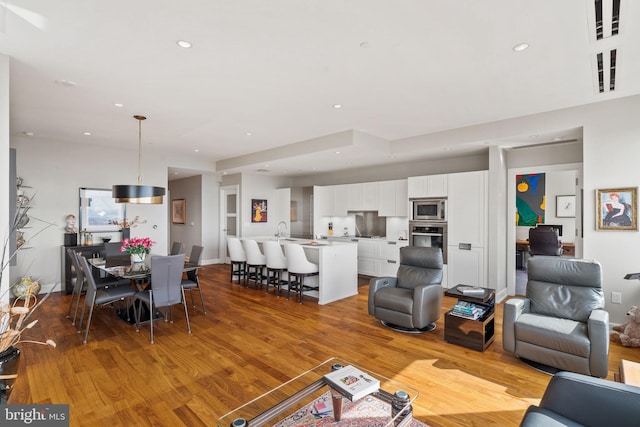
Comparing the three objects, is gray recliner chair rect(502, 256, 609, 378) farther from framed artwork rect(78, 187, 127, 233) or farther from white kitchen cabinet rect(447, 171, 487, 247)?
framed artwork rect(78, 187, 127, 233)

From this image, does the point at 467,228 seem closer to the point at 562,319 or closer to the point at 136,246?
the point at 562,319

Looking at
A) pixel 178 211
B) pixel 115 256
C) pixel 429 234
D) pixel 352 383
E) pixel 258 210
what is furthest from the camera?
pixel 178 211

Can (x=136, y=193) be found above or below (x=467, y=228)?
above

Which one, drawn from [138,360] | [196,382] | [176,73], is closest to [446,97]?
[176,73]

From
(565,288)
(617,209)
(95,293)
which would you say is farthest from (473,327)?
(95,293)

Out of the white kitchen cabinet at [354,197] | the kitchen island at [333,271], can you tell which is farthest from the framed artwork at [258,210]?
the kitchen island at [333,271]

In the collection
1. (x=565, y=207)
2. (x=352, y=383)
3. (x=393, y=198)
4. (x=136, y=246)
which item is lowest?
(x=352, y=383)

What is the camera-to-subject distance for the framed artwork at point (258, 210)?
866 centimetres

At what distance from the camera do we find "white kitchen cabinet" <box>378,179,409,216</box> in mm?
6832

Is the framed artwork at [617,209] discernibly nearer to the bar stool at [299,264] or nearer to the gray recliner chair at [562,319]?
the gray recliner chair at [562,319]

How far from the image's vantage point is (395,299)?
3.89 metres

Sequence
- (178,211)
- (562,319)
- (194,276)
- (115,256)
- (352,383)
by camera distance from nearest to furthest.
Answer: (352,383) → (562,319) → (194,276) → (115,256) → (178,211)

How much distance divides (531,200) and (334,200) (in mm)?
5251

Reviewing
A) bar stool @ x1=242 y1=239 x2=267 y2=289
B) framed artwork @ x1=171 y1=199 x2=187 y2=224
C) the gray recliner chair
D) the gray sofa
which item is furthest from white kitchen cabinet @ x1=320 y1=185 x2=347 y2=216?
the gray sofa
